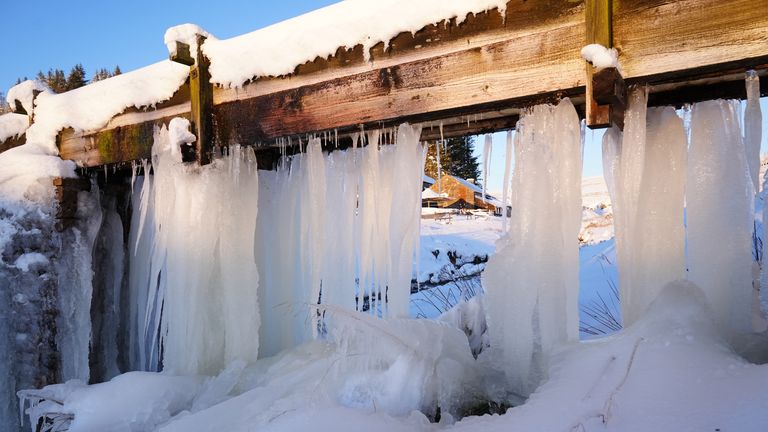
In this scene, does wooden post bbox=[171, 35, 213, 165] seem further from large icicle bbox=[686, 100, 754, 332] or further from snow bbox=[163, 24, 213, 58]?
large icicle bbox=[686, 100, 754, 332]

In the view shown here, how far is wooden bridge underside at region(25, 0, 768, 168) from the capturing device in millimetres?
2072

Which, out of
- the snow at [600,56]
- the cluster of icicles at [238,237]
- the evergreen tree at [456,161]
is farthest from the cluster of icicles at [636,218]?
the evergreen tree at [456,161]

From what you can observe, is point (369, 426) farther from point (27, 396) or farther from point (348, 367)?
point (27, 396)

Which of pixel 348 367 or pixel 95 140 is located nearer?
pixel 348 367

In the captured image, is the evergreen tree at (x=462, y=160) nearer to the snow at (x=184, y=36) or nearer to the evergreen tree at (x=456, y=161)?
the evergreen tree at (x=456, y=161)

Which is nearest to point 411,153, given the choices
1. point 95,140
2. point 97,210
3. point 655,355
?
point 655,355

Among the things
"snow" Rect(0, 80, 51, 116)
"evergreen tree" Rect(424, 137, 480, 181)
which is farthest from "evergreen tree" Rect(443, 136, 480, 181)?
"snow" Rect(0, 80, 51, 116)

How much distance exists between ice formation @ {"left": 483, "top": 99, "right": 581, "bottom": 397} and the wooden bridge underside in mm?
181

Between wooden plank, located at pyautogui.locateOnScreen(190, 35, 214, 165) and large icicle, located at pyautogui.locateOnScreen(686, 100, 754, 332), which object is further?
wooden plank, located at pyautogui.locateOnScreen(190, 35, 214, 165)

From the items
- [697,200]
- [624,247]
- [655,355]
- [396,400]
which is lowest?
[396,400]

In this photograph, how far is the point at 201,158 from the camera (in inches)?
136

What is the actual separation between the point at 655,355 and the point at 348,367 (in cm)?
145

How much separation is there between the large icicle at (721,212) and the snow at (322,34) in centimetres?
118

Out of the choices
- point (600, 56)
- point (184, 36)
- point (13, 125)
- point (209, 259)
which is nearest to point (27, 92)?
point (13, 125)
